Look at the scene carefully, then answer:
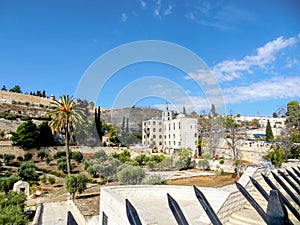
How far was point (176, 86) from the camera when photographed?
23625 mm

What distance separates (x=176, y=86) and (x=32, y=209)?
15.7 metres

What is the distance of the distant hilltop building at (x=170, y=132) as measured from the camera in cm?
3828

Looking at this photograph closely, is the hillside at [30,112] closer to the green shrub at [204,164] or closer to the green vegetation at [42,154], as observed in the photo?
the green vegetation at [42,154]

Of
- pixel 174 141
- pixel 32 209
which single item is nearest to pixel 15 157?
pixel 32 209

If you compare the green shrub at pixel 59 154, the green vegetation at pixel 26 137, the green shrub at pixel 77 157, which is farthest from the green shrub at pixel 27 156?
the green shrub at pixel 77 157

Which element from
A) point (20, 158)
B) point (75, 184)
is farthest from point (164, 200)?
point (20, 158)

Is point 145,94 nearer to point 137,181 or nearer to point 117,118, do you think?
point 137,181

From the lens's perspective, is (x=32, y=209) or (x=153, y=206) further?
(x=32, y=209)

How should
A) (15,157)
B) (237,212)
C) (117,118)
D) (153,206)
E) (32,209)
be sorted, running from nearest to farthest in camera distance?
(237,212), (153,206), (32,209), (15,157), (117,118)

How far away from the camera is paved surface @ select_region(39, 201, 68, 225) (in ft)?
40.3

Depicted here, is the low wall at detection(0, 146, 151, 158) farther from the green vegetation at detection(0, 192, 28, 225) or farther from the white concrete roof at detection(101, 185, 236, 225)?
the white concrete roof at detection(101, 185, 236, 225)

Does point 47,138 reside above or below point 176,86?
below

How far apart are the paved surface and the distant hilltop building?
2465cm

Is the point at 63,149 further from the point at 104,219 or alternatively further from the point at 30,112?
the point at 104,219
